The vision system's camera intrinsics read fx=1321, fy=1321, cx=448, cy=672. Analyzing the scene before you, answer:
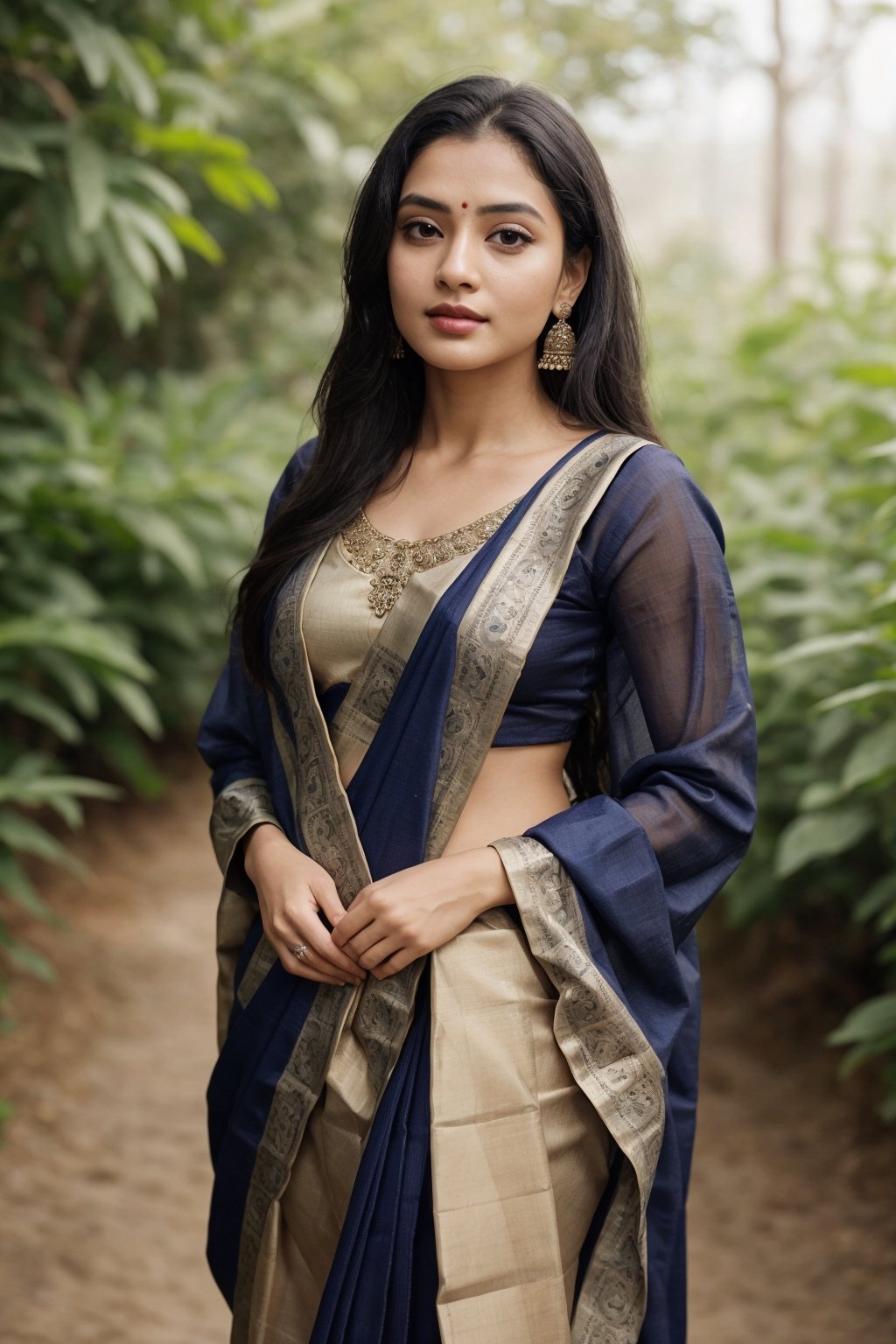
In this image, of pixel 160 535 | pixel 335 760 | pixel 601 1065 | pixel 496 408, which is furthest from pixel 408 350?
pixel 160 535

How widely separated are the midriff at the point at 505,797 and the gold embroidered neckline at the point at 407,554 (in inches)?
8.8

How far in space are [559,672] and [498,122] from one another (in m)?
0.63

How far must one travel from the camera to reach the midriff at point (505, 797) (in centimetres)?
151

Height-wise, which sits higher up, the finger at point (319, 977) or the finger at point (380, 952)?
the finger at point (380, 952)

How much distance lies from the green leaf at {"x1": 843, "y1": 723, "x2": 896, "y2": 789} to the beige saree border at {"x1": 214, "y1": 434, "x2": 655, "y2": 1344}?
93 centimetres

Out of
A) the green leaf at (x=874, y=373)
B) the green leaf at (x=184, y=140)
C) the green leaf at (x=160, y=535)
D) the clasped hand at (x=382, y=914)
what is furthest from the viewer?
the green leaf at (x=160, y=535)

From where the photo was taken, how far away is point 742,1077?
3.25 m

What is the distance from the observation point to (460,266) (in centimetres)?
147

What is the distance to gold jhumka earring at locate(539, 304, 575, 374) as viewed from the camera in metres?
1.61

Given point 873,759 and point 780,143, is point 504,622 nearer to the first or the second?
point 873,759

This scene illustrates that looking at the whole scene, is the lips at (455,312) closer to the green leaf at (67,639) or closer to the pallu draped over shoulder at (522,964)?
the pallu draped over shoulder at (522,964)

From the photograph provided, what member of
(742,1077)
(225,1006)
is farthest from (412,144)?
(742,1077)

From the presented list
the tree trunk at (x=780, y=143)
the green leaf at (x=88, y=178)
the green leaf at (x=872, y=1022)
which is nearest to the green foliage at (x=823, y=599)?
the green leaf at (x=872, y=1022)

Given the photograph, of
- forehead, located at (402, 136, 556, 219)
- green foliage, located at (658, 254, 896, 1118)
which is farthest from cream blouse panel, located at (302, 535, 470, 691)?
green foliage, located at (658, 254, 896, 1118)
